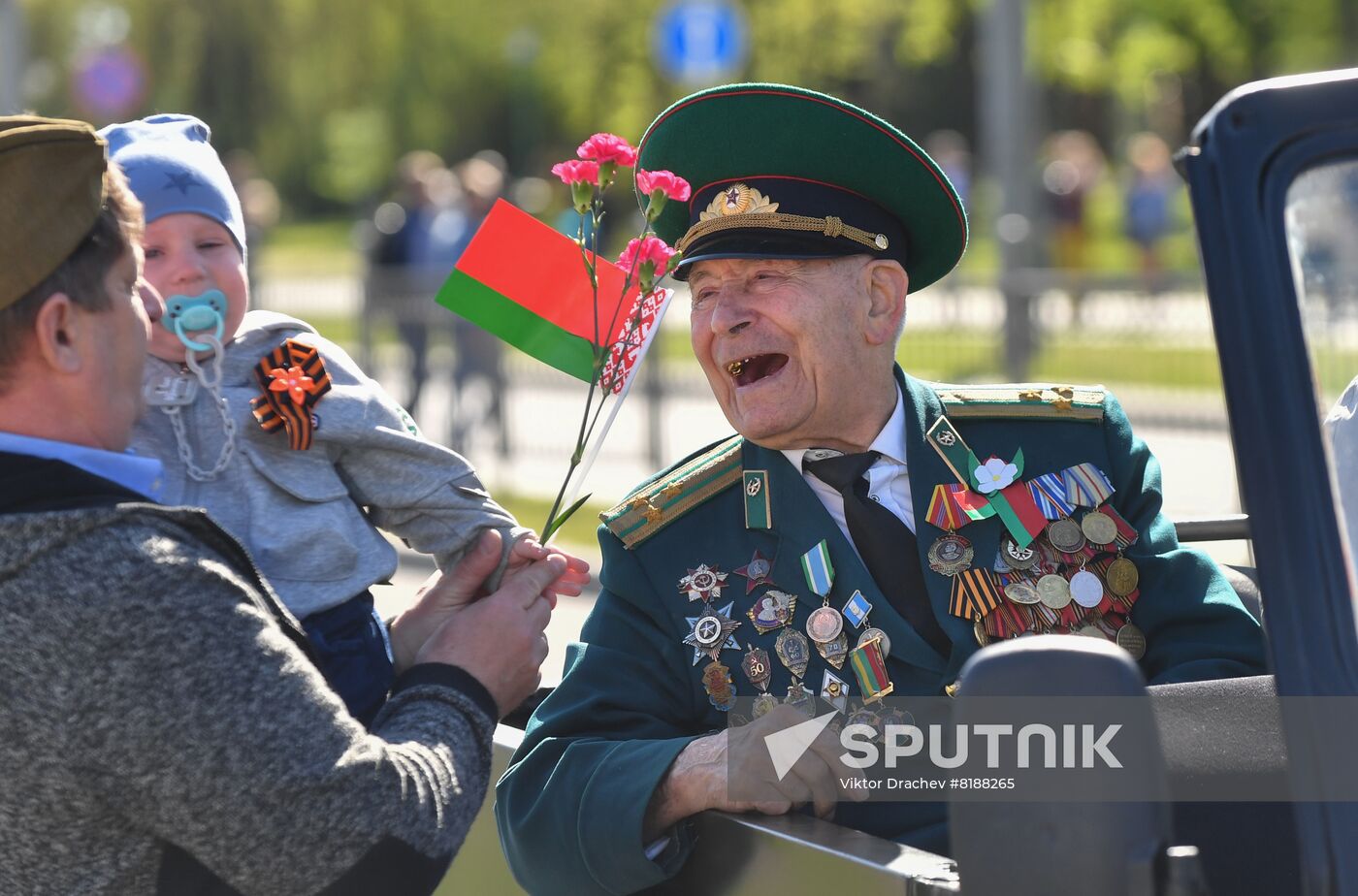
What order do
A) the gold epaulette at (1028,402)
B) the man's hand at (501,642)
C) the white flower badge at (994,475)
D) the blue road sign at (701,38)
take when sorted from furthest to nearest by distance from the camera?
the blue road sign at (701,38)
the gold epaulette at (1028,402)
the white flower badge at (994,475)
the man's hand at (501,642)

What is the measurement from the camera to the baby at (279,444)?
269 centimetres

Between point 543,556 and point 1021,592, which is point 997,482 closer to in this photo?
point 1021,592

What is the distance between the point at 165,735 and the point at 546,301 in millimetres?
1184

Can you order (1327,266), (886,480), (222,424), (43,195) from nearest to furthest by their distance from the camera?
(1327,266) → (43,195) → (222,424) → (886,480)

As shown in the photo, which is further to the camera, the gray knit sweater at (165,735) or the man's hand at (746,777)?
the man's hand at (746,777)

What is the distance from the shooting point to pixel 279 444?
9.11ft

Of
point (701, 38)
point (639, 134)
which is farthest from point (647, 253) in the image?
point (639, 134)

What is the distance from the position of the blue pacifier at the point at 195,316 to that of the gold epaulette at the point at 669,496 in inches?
26.1

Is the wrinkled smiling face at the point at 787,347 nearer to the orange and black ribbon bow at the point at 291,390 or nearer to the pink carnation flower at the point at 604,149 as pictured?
the pink carnation flower at the point at 604,149

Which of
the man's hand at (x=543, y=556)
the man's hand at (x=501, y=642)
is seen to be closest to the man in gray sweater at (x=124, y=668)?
the man's hand at (x=501, y=642)

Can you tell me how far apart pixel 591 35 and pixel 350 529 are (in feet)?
94.3

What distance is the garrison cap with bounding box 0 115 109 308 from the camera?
193 cm

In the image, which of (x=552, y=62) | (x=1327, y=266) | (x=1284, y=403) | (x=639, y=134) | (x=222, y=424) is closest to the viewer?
(x=1284, y=403)

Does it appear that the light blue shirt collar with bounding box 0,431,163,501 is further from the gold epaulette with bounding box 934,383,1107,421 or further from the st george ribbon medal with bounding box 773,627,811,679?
the gold epaulette with bounding box 934,383,1107,421
